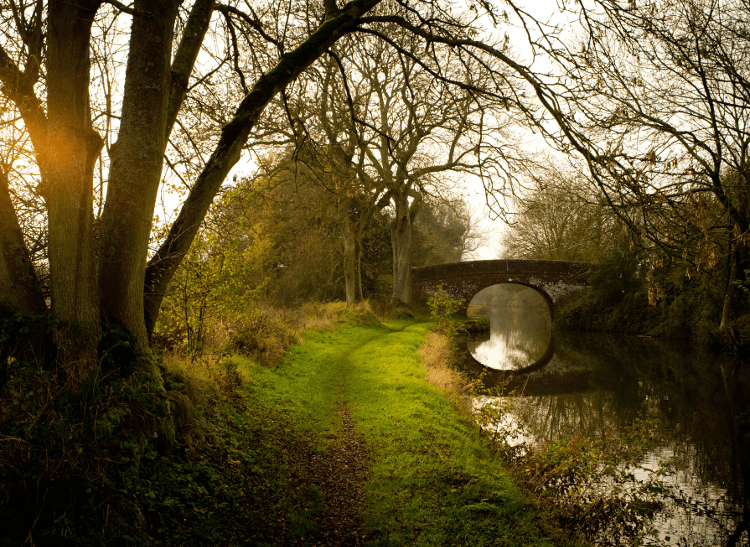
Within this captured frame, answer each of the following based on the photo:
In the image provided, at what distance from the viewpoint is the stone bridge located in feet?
86.0

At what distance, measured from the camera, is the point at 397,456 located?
5.33 m

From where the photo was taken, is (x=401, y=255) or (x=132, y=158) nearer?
(x=132, y=158)

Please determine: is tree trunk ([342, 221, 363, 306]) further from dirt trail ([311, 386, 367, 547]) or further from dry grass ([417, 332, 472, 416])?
dirt trail ([311, 386, 367, 547])

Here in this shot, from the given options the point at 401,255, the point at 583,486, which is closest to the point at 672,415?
the point at 583,486

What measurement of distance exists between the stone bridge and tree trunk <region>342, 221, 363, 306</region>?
27.7ft

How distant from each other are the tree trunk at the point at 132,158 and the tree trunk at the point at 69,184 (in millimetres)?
299

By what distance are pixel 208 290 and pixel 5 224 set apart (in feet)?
10.1

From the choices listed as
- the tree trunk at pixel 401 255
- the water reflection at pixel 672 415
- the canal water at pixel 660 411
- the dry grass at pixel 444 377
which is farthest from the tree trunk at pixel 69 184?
the tree trunk at pixel 401 255

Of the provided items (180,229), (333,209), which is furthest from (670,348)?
(180,229)

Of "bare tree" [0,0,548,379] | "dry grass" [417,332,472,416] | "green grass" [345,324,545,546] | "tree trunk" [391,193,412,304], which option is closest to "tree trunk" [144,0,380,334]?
"bare tree" [0,0,548,379]

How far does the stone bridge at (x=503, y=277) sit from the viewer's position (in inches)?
1032

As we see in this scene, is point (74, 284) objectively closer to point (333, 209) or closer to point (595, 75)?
point (595, 75)

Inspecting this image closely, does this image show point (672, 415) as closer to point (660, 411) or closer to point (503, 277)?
point (660, 411)

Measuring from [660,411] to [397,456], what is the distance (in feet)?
21.8
